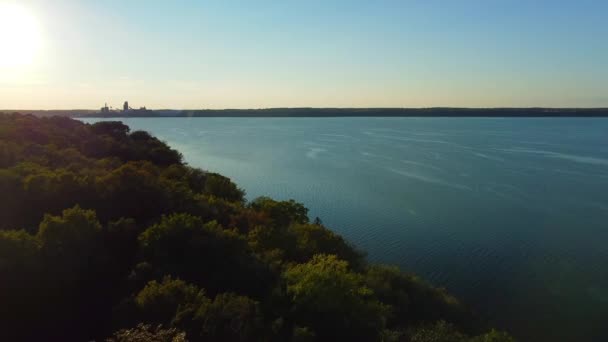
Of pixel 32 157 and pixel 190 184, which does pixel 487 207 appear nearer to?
pixel 190 184

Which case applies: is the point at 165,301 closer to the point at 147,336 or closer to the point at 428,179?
the point at 147,336

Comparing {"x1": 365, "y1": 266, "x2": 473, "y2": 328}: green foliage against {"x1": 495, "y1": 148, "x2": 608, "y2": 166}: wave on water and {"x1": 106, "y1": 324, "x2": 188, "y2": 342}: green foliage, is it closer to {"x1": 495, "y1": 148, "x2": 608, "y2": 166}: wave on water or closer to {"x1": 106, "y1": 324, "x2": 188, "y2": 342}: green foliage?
{"x1": 106, "y1": 324, "x2": 188, "y2": 342}: green foliage

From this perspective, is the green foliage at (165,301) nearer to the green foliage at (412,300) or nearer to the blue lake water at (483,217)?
the green foliage at (412,300)

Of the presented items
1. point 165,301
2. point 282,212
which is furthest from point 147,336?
point 282,212

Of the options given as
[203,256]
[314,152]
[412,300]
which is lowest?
[314,152]

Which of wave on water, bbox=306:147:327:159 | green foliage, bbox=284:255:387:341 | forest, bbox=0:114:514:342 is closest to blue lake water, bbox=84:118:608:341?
wave on water, bbox=306:147:327:159
